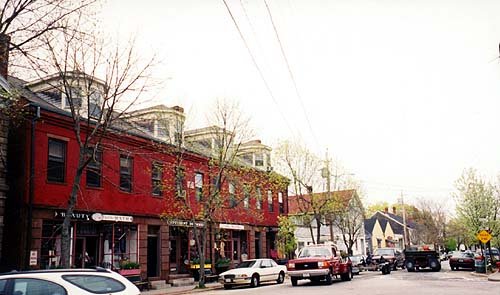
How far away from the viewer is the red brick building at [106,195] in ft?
68.3

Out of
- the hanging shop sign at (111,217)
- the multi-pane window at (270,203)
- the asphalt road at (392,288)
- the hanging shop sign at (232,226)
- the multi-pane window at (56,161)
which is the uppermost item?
the multi-pane window at (56,161)

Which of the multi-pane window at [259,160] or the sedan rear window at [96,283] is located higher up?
the multi-pane window at [259,160]

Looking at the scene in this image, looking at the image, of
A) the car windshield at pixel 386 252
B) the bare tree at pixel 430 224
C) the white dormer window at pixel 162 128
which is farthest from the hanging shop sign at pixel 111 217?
the bare tree at pixel 430 224

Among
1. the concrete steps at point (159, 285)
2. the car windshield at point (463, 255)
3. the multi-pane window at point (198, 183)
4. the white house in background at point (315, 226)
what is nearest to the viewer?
the concrete steps at point (159, 285)

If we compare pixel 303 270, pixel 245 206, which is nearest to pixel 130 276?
pixel 303 270

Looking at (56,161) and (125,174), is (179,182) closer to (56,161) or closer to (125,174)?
(125,174)

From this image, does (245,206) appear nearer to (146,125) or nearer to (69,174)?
(146,125)

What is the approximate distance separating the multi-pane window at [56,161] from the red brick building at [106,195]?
44mm

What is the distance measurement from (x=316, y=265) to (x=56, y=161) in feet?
40.9

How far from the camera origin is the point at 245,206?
121ft

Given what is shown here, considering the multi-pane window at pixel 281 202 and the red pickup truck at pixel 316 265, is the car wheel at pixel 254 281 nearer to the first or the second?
the red pickup truck at pixel 316 265

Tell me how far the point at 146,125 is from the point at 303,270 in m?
12.5

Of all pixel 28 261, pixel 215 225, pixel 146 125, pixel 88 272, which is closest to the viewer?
pixel 88 272

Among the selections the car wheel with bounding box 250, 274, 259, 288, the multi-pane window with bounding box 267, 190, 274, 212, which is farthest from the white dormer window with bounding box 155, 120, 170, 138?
the multi-pane window with bounding box 267, 190, 274, 212
